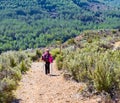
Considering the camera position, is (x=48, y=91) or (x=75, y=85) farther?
(x=75, y=85)

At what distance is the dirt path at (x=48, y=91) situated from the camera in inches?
495

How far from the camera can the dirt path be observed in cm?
1257

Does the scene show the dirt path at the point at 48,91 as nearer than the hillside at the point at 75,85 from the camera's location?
No

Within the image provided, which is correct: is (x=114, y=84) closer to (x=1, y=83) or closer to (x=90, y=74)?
(x=90, y=74)

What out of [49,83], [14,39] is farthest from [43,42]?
[49,83]

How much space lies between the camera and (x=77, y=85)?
1441 cm

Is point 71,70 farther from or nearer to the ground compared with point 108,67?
nearer to the ground

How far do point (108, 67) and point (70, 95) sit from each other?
61.3 inches

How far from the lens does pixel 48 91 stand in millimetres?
13930

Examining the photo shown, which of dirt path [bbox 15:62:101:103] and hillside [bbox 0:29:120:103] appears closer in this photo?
hillside [bbox 0:29:120:103]

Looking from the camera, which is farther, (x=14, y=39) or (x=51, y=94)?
(x=14, y=39)

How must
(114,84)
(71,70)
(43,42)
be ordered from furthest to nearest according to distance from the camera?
(43,42)
(71,70)
(114,84)

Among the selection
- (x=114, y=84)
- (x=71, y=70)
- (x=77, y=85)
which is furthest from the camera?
(x=71, y=70)

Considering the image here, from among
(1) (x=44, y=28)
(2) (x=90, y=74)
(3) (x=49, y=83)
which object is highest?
(2) (x=90, y=74)
